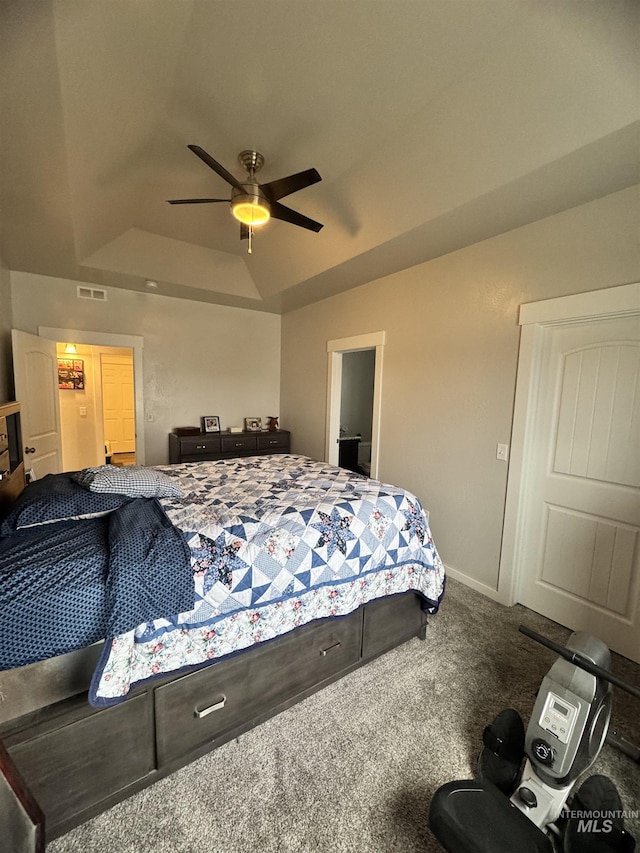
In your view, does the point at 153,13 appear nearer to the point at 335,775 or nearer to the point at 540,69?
the point at 540,69

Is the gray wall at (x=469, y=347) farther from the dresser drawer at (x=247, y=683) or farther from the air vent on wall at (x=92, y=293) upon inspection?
the air vent on wall at (x=92, y=293)

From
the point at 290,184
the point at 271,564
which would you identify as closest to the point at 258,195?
the point at 290,184

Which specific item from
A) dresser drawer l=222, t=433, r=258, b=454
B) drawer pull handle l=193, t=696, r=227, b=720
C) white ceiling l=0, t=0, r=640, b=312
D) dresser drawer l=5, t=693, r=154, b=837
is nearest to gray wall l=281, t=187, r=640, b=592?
white ceiling l=0, t=0, r=640, b=312

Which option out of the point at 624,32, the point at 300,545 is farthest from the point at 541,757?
the point at 624,32

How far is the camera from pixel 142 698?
1.24 meters

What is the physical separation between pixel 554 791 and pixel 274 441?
3985 mm

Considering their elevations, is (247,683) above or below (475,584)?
above

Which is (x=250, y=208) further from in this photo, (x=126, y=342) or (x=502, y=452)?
(x=126, y=342)

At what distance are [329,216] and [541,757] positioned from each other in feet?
11.1

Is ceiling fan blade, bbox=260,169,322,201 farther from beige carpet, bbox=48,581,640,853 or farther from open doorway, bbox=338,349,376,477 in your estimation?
open doorway, bbox=338,349,376,477

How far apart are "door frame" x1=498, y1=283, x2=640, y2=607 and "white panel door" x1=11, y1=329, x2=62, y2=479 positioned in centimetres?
387

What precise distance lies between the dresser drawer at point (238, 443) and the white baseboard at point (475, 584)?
2.76 m

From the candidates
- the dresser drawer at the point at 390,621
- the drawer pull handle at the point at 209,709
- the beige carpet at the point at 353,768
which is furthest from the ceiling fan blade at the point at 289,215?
the beige carpet at the point at 353,768

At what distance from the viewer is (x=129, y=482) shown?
179cm
